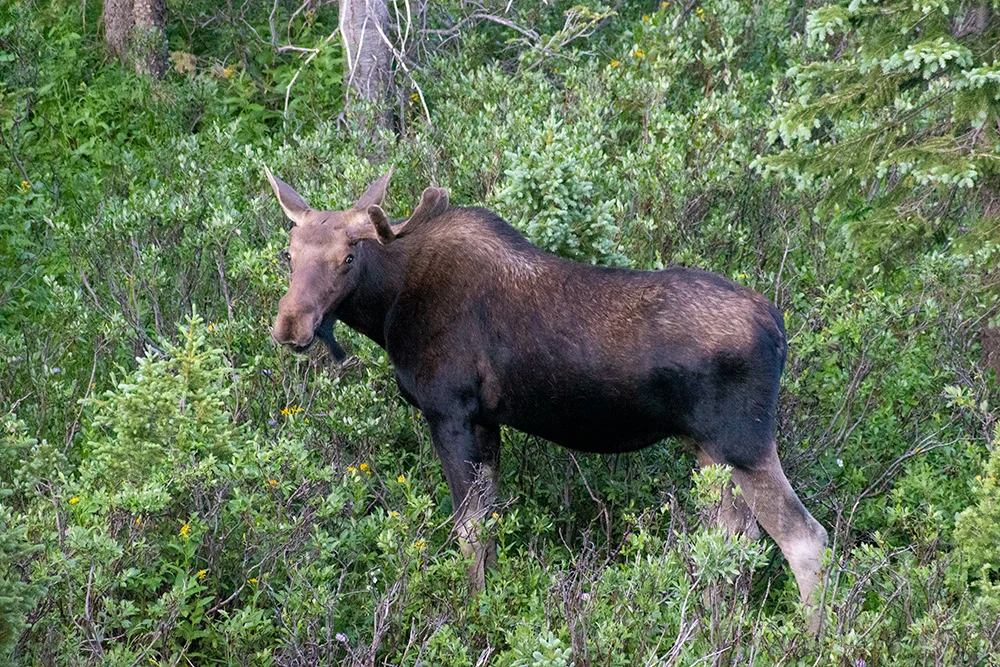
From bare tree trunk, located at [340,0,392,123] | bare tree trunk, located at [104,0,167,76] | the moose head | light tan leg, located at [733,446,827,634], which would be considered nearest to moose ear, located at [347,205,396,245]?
the moose head

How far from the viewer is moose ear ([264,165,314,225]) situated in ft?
23.0

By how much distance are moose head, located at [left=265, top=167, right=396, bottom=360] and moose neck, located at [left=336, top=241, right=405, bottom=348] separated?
A: 0.25 feet

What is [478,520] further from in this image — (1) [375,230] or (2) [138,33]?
(2) [138,33]

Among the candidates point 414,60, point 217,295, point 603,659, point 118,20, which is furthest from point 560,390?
point 118,20

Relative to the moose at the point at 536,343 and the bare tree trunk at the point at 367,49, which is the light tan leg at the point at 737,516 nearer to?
the moose at the point at 536,343

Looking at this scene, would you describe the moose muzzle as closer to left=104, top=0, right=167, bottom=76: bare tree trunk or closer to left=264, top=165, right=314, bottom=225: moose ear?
left=264, top=165, right=314, bottom=225: moose ear

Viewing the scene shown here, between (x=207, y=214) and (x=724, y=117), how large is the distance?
3.79 metres

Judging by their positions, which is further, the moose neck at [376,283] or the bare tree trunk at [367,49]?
the bare tree trunk at [367,49]

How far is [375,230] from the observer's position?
6.81m

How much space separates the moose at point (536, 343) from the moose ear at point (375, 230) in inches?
0.4

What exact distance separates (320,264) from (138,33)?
6539 mm

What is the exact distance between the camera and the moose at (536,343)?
20.7 ft

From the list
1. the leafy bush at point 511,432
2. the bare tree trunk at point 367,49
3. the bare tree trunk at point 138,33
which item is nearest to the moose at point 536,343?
the leafy bush at point 511,432

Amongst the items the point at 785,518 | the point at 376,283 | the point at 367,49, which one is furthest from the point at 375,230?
the point at 367,49
